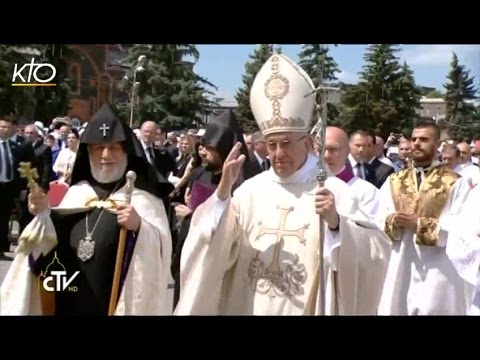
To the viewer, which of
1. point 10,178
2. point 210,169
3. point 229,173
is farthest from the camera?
point 210,169

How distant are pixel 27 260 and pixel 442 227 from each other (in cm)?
251

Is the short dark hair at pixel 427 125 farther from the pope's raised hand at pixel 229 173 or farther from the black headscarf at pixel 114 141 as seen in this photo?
the black headscarf at pixel 114 141

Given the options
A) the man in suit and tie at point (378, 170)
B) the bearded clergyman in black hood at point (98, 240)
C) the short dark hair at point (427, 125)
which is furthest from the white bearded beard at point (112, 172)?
the short dark hair at point (427, 125)

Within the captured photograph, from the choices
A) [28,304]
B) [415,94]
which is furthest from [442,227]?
[28,304]

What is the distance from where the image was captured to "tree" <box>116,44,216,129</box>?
4809mm

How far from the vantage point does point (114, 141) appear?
184 inches

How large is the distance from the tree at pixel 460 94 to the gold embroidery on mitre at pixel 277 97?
90 cm

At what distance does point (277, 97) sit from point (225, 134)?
405 mm

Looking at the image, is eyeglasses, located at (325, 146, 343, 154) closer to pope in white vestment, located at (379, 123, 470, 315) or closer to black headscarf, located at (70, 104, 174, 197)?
pope in white vestment, located at (379, 123, 470, 315)

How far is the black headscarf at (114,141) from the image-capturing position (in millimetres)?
4660

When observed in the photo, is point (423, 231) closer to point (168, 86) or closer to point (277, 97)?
point (277, 97)

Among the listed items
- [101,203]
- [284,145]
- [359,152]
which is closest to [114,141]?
[101,203]

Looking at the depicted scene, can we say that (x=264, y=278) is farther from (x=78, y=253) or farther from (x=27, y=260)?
(x=27, y=260)

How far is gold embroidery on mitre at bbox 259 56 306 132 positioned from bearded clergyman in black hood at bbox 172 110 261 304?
0.75 ft
